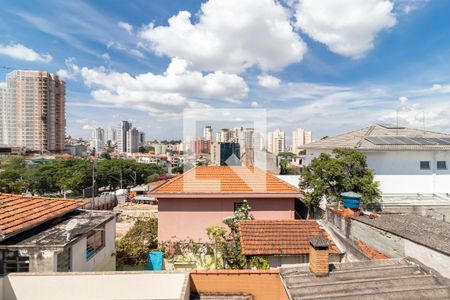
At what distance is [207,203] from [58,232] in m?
5.66

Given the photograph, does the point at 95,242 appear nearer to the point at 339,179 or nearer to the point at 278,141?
the point at 339,179

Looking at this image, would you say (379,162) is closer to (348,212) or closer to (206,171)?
(348,212)

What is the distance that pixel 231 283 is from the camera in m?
7.38

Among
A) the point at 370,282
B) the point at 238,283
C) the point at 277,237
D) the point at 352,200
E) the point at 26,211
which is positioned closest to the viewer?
the point at 370,282

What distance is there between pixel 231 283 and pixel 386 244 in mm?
4542

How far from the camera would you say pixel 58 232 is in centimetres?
868

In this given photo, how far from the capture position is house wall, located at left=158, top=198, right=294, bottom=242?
12.0 meters

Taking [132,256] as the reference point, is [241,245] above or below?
above

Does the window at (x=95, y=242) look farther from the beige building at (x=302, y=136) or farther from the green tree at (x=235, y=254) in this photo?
the beige building at (x=302, y=136)

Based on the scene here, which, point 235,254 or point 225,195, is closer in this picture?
point 235,254

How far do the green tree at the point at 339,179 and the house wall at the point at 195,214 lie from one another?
191cm

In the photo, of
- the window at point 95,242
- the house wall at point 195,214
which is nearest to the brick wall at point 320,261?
the house wall at point 195,214

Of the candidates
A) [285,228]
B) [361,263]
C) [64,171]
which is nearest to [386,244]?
[361,263]

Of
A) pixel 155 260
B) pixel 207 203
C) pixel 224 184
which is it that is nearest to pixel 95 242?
pixel 155 260
